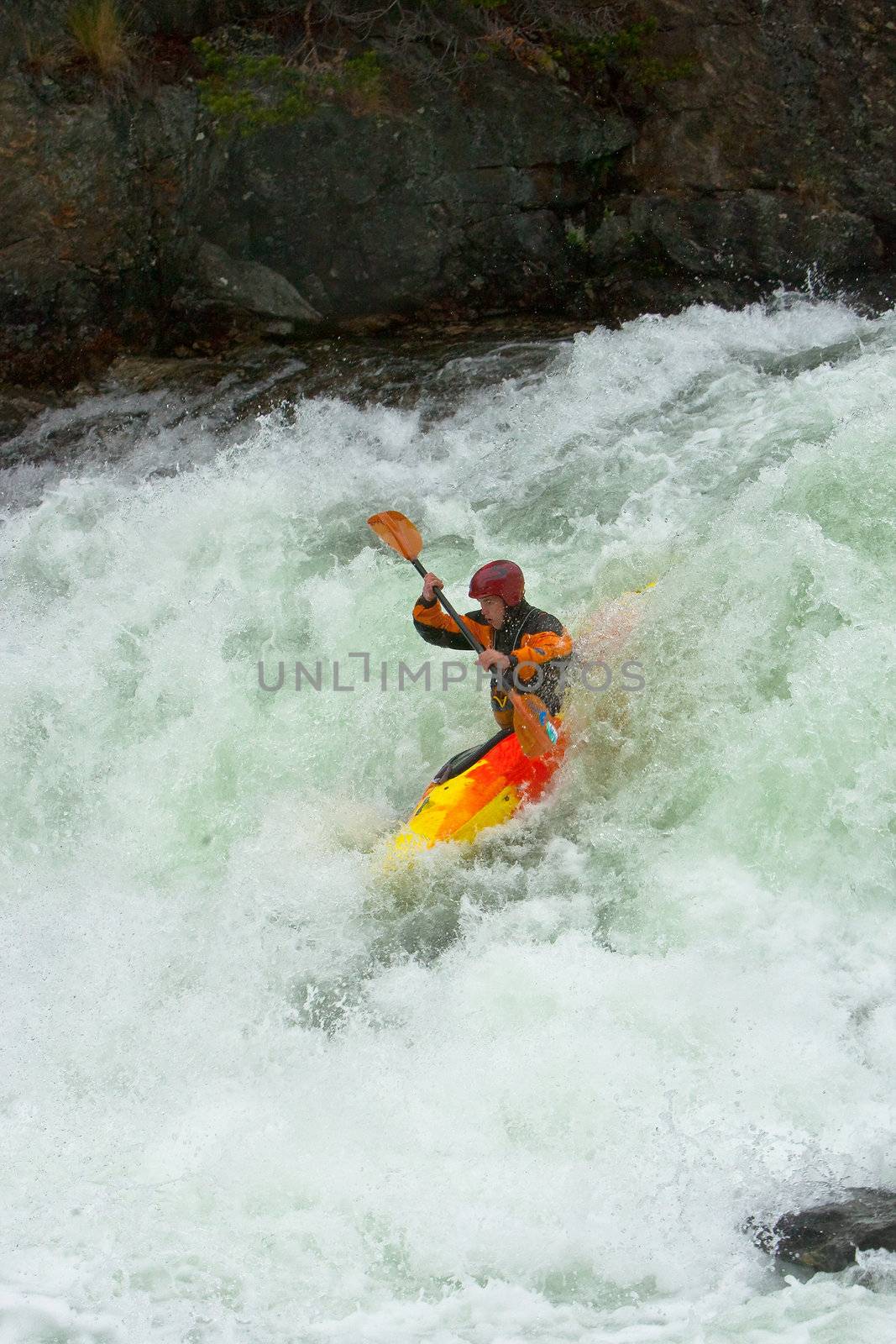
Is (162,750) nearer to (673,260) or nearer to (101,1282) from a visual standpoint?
(101,1282)

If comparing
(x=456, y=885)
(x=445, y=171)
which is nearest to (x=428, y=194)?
(x=445, y=171)

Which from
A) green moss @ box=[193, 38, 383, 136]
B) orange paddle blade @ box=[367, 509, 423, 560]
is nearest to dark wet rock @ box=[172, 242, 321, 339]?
green moss @ box=[193, 38, 383, 136]

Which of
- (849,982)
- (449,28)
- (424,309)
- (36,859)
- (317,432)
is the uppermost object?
(449,28)

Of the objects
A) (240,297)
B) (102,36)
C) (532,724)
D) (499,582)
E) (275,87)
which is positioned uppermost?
(102,36)

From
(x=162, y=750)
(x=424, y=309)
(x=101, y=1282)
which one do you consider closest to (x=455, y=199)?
(x=424, y=309)

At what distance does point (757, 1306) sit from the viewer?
9.26ft

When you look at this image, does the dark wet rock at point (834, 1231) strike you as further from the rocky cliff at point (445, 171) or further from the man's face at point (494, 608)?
the rocky cliff at point (445, 171)

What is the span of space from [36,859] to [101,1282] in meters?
2.18

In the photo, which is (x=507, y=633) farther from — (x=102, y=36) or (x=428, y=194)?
(x=102, y=36)

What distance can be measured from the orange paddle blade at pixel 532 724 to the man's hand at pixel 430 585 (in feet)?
1.72

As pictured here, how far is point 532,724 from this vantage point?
4355 millimetres

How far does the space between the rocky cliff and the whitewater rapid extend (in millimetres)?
792

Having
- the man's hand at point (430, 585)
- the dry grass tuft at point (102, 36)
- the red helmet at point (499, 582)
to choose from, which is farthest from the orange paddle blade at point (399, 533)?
the dry grass tuft at point (102, 36)

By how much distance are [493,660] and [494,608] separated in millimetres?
262
